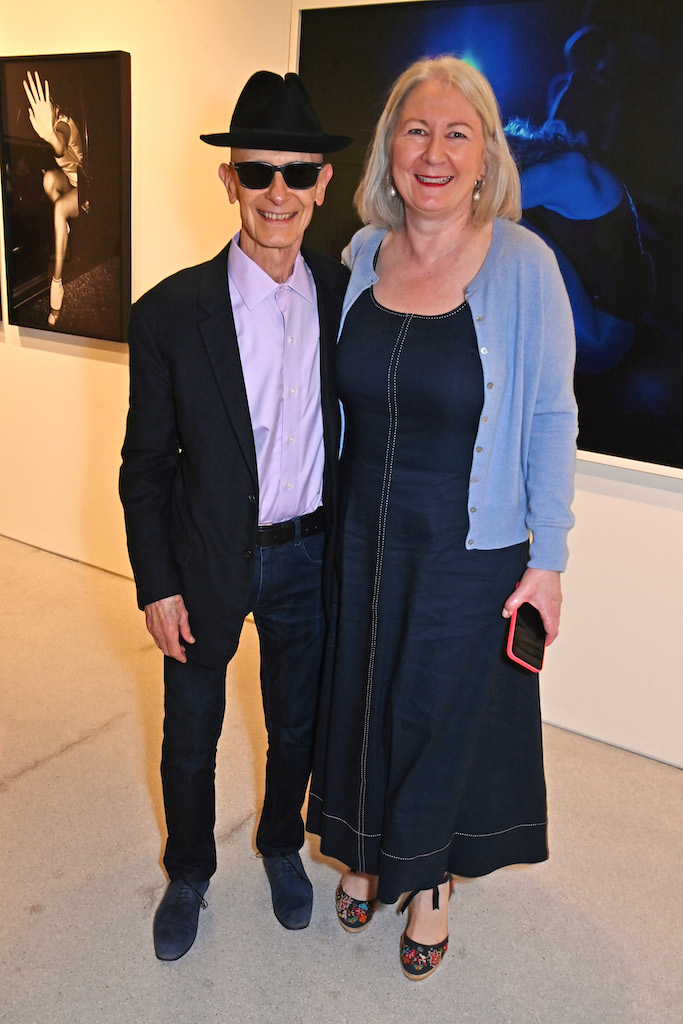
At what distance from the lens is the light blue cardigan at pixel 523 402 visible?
1.64 meters

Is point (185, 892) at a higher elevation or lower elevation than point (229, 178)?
lower

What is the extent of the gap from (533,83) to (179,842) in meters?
A: 2.25

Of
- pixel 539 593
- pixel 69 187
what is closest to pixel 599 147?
pixel 539 593

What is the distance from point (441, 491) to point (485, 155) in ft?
2.18

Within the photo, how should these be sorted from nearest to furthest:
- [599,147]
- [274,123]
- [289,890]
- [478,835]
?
1. [274,123]
2. [478,835]
3. [289,890]
4. [599,147]

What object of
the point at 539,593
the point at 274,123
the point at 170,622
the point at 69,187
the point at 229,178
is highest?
the point at 274,123

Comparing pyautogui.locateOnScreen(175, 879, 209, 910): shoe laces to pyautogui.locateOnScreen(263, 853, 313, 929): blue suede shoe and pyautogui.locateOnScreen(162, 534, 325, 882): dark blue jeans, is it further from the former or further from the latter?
pyautogui.locateOnScreen(263, 853, 313, 929): blue suede shoe

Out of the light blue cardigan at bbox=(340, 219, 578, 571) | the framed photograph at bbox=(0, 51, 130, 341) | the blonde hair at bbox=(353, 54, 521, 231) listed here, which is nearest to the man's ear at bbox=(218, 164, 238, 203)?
the blonde hair at bbox=(353, 54, 521, 231)

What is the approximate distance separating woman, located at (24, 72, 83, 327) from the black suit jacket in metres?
2.04

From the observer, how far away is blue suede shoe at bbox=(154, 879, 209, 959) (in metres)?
1.96

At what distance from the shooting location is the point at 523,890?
7.41 ft

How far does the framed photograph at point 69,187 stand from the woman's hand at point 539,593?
7.64ft

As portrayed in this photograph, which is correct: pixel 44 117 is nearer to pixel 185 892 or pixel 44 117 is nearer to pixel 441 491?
pixel 441 491

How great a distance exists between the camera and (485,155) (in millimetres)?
1712
